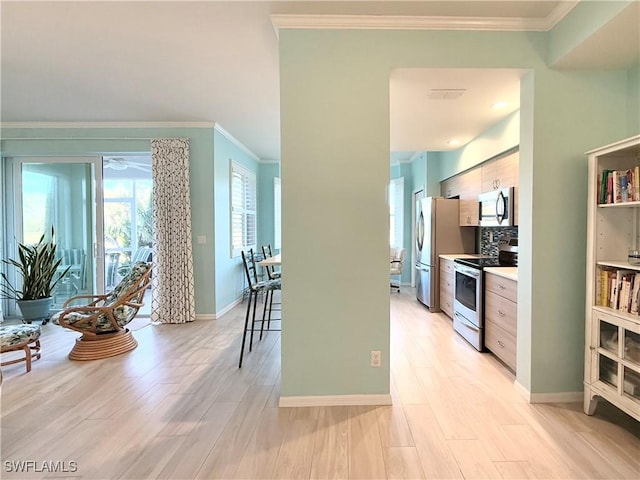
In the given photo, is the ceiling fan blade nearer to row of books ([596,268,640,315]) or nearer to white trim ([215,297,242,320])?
white trim ([215,297,242,320])

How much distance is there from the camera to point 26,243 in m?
4.48

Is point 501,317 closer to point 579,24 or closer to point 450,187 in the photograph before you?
point 579,24

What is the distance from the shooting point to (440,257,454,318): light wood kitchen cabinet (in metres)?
4.20

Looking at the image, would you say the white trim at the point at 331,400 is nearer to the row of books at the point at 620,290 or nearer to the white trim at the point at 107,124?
the row of books at the point at 620,290

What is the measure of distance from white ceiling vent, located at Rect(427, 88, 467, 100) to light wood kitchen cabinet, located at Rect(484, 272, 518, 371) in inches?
65.2

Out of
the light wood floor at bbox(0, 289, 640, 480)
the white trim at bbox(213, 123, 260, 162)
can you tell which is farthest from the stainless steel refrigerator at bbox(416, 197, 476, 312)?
the white trim at bbox(213, 123, 260, 162)

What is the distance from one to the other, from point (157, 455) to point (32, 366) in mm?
2129

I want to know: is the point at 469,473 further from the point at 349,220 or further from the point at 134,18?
the point at 134,18

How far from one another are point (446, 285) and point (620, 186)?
2.62 metres

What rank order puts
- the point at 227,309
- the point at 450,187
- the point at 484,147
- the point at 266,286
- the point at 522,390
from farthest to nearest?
the point at 450,187
the point at 227,309
the point at 484,147
the point at 266,286
the point at 522,390

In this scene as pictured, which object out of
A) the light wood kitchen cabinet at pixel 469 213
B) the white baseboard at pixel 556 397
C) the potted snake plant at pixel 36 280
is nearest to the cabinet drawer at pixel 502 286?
the white baseboard at pixel 556 397

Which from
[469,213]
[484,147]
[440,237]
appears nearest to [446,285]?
[440,237]

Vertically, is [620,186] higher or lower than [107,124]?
lower

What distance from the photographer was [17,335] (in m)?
2.81
